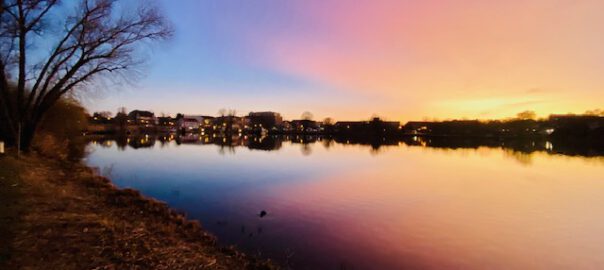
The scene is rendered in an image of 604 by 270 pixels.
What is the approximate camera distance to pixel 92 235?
720 centimetres

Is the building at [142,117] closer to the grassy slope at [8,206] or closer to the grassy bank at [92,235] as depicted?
the grassy slope at [8,206]

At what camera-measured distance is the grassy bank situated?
19.3ft

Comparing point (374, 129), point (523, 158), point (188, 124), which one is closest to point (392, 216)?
point (523, 158)

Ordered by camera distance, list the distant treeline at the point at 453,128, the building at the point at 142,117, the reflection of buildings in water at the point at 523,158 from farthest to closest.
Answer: the building at the point at 142,117
the distant treeline at the point at 453,128
the reflection of buildings in water at the point at 523,158

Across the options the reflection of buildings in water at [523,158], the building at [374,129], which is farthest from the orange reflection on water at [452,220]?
the building at [374,129]

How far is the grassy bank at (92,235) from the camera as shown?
19.3 ft

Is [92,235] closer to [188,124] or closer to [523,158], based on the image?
[523,158]

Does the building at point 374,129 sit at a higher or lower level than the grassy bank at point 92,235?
higher

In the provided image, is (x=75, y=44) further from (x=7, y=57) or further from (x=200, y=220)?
(x=200, y=220)

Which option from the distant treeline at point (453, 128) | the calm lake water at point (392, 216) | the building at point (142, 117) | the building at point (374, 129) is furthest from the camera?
the building at point (142, 117)

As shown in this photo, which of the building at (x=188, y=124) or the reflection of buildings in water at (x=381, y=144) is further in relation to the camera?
the building at (x=188, y=124)

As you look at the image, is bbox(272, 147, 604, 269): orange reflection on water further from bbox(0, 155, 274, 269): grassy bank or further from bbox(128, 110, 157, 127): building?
bbox(128, 110, 157, 127): building

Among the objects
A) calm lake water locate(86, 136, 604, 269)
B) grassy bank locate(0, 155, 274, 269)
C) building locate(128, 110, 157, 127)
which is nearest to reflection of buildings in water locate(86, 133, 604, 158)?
calm lake water locate(86, 136, 604, 269)

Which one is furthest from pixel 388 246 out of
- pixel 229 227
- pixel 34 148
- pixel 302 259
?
pixel 34 148
